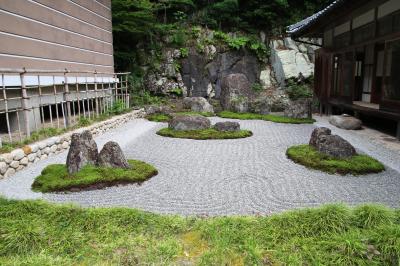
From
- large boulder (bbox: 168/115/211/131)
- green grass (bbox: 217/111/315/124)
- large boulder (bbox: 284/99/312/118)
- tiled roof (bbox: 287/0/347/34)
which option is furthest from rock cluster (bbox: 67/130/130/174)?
large boulder (bbox: 284/99/312/118)

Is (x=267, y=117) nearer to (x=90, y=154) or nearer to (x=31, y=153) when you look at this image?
(x=90, y=154)

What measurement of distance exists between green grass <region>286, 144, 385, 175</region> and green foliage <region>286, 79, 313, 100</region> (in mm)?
12175

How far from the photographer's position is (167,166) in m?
6.60

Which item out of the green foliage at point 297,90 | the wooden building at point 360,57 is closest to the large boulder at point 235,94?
the wooden building at point 360,57

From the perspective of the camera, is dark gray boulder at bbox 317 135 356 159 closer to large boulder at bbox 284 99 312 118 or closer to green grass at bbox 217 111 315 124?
green grass at bbox 217 111 315 124

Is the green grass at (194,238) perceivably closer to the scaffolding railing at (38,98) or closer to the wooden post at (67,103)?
the scaffolding railing at (38,98)

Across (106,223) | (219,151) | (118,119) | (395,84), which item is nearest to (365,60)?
(395,84)

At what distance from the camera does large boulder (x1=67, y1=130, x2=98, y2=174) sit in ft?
18.8

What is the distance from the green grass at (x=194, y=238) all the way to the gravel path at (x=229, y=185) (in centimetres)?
83

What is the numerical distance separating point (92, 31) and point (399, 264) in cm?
1250

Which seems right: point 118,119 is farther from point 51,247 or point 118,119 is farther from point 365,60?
point 365,60

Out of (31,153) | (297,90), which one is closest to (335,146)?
(31,153)

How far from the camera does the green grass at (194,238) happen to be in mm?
2922

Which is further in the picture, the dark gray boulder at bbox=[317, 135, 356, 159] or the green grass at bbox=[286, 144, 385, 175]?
the dark gray boulder at bbox=[317, 135, 356, 159]
